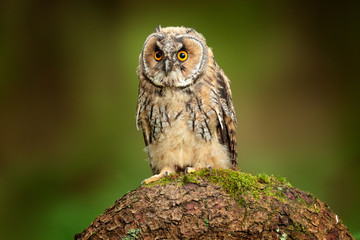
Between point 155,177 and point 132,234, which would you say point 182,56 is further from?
point 132,234

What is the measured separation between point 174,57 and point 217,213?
95 centimetres

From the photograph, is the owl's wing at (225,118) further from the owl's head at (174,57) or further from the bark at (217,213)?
the bark at (217,213)

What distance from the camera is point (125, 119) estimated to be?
13.0 feet

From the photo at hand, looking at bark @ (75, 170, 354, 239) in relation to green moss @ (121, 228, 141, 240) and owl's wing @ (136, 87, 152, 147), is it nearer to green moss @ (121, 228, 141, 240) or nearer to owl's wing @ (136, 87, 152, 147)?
green moss @ (121, 228, 141, 240)

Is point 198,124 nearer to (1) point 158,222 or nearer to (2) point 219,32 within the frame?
(1) point 158,222

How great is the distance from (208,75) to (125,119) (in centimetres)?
169

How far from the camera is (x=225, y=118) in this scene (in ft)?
8.14

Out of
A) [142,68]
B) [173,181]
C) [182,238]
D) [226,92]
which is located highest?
[142,68]

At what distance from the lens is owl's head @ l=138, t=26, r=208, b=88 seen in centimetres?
228

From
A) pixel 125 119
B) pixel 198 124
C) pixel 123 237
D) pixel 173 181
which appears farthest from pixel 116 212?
pixel 125 119

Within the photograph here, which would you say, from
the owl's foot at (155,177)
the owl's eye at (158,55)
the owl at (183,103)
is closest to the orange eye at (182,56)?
the owl at (183,103)

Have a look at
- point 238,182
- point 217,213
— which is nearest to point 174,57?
point 238,182

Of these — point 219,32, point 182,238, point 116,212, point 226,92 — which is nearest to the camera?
point 182,238

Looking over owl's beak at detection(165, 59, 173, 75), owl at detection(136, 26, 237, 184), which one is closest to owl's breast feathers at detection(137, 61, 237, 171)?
owl at detection(136, 26, 237, 184)
